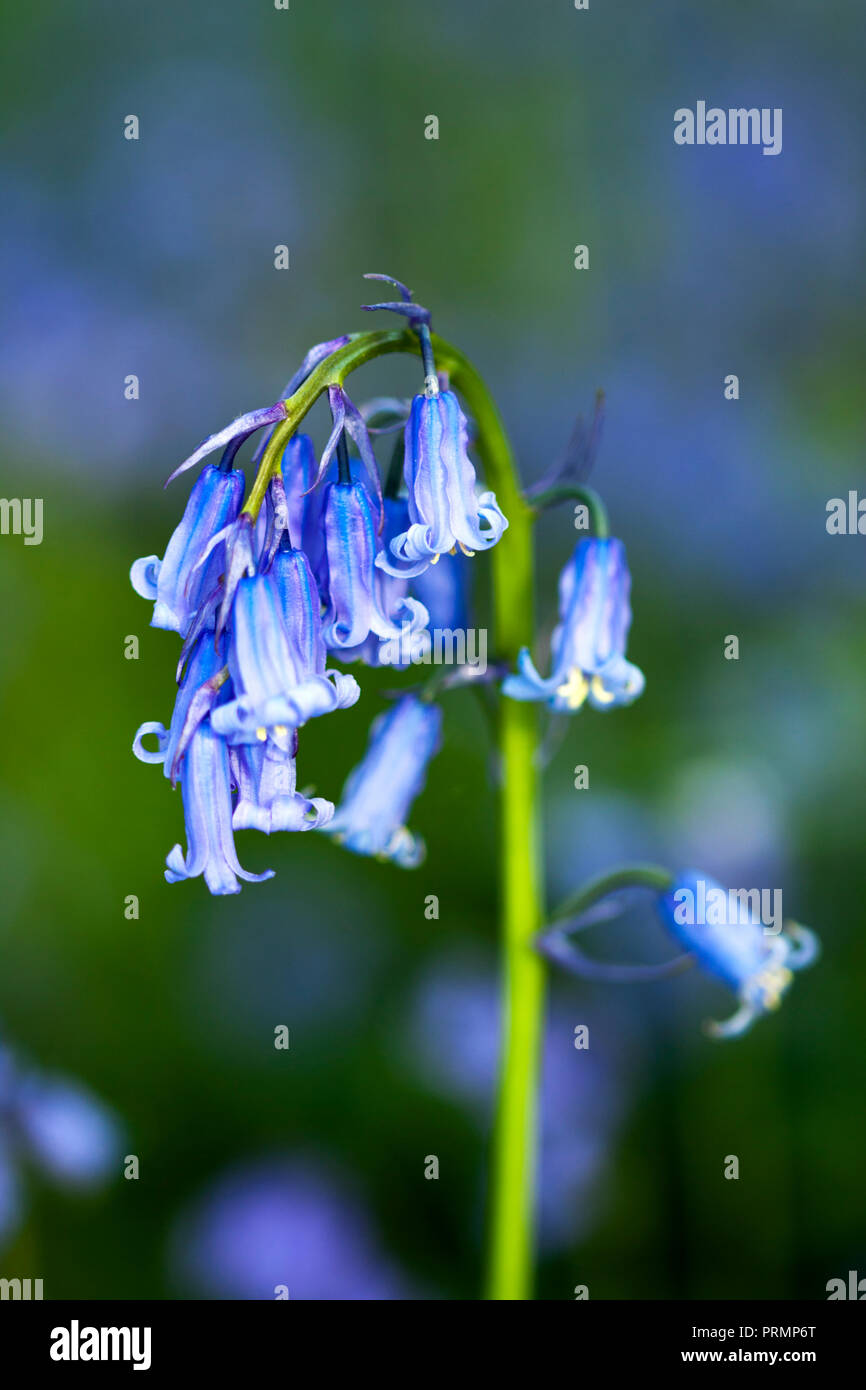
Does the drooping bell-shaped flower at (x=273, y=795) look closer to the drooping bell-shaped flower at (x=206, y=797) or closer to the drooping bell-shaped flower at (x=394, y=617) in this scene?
the drooping bell-shaped flower at (x=206, y=797)

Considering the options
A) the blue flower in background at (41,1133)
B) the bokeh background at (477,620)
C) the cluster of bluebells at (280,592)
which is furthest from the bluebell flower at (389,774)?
the bokeh background at (477,620)

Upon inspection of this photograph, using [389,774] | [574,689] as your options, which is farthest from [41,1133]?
[574,689]

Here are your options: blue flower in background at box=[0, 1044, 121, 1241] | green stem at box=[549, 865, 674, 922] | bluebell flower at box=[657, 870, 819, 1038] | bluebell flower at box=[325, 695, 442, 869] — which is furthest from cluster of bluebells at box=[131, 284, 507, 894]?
blue flower in background at box=[0, 1044, 121, 1241]

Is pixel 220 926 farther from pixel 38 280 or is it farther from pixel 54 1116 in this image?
pixel 38 280

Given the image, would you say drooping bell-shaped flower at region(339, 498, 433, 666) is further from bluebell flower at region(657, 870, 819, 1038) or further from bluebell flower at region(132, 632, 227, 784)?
bluebell flower at region(657, 870, 819, 1038)

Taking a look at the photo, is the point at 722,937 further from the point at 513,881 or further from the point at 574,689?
the point at 574,689
